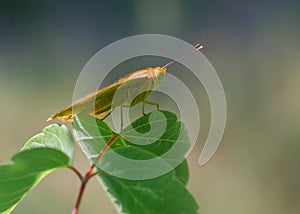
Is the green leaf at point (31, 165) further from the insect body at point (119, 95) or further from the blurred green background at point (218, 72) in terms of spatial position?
the blurred green background at point (218, 72)

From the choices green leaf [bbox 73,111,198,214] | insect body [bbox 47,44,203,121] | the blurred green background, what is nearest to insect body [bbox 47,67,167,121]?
insect body [bbox 47,44,203,121]

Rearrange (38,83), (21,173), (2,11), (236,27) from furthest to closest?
(2,11)
(236,27)
(38,83)
(21,173)

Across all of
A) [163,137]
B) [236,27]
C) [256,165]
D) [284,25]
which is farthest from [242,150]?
[163,137]

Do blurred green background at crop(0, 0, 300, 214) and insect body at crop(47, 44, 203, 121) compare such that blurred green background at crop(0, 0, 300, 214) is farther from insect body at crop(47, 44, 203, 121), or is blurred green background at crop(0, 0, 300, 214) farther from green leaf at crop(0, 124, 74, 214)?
green leaf at crop(0, 124, 74, 214)

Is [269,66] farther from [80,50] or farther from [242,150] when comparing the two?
[80,50]

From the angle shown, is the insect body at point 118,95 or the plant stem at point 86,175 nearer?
the plant stem at point 86,175

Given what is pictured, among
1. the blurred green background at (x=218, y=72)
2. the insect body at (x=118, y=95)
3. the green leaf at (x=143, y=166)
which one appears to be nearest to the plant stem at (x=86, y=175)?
the green leaf at (x=143, y=166)

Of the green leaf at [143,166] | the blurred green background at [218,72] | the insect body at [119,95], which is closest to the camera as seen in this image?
the green leaf at [143,166]
